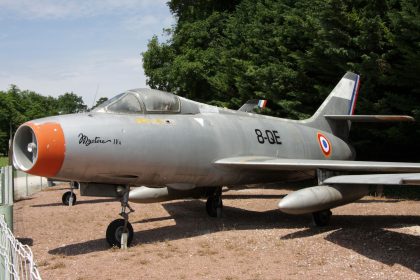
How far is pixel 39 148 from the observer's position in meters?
6.75

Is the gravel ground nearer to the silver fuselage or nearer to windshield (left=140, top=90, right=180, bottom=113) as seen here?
the silver fuselage

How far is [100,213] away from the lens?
12.6 metres

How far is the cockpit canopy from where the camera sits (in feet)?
27.1

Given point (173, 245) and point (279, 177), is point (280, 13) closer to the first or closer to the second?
point (279, 177)

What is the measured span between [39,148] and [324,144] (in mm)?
8596

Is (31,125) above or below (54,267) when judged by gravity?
above

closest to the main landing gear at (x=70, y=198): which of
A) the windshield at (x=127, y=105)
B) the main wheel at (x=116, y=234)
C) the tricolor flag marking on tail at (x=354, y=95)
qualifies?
the main wheel at (x=116, y=234)

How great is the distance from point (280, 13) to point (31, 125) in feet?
59.6

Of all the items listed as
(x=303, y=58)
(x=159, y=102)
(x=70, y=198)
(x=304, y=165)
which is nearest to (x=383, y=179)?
(x=304, y=165)

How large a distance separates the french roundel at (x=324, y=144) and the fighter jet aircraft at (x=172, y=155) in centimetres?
75

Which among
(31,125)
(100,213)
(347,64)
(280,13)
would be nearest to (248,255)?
(31,125)

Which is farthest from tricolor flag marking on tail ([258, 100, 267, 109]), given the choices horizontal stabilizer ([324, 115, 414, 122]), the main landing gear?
the main landing gear

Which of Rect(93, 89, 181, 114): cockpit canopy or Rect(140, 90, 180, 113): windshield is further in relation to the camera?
Rect(140, 90, 180, 113): windshield

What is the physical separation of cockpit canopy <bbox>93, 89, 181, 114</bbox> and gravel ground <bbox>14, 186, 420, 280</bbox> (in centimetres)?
256
